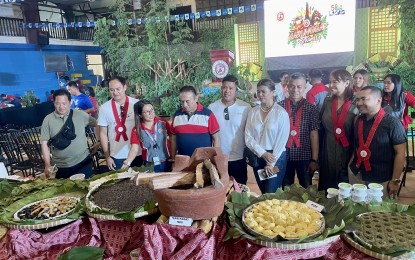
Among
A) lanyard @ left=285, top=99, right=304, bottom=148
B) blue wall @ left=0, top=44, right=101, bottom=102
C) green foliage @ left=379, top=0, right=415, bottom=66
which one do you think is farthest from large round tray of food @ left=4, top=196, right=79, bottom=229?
blue wall @ left=0, top=44, right=101, bottom=102

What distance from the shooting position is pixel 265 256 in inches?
45.7

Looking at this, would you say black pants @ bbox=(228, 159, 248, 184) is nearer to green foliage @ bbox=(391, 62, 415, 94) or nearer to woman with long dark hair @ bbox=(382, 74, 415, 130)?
woman with long dark hair @ bbox=(382, 74, 415, 130)

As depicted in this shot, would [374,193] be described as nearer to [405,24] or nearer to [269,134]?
[269,134]

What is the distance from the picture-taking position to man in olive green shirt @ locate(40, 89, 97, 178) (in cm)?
271

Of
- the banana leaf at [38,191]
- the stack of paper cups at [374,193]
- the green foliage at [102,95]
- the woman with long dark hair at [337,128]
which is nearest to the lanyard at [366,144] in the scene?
the woman with long dark hair at [337,128]

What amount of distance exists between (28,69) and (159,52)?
215 inches

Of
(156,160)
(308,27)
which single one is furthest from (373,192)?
(308,27)

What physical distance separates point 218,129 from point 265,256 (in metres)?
1.48

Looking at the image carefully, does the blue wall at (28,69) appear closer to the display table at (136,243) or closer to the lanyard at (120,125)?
the lanyard at (120,125)

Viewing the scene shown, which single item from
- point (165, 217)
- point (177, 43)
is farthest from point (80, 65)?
point (165, 217)

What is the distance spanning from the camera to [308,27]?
24.0ft

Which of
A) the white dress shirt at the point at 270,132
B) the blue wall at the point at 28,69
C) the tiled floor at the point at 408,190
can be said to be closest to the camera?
the white dress shirt at the point at 270,132

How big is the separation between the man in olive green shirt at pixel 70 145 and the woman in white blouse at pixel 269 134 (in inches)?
54.9

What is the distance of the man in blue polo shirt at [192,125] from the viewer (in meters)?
2.53
